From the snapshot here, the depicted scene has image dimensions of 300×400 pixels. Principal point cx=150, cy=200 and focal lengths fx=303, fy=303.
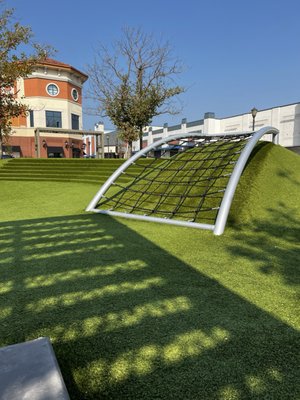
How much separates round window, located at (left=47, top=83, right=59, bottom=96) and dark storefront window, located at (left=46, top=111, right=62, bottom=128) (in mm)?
2456

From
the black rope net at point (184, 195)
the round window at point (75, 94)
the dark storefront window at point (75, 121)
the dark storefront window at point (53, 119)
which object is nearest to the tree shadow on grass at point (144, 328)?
the black rope net at point (184, 195)

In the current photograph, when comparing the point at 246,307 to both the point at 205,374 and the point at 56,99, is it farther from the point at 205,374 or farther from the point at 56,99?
the point at 56,99

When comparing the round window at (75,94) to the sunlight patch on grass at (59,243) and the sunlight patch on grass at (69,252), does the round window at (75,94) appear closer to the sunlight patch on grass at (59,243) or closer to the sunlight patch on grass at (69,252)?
the sunlight patch on grass at (59,243)

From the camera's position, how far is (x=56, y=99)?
134 ft

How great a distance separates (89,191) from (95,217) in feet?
15.0

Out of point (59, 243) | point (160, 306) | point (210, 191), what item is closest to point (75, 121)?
point (210, 191)

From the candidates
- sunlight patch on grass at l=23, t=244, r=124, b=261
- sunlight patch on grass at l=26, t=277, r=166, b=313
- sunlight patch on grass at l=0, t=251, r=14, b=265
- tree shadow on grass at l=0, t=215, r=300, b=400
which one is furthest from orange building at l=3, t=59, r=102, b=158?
sunlight patch on grass at l=26, t=277, r=166, b=313

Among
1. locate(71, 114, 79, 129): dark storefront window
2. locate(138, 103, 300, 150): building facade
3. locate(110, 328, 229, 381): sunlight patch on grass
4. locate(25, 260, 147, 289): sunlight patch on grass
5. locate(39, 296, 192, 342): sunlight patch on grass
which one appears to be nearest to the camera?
locate(110, 328, 229, 381): sunlight patch on grass

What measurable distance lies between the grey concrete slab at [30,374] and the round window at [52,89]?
43136 mm

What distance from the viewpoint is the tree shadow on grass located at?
71.8 inches

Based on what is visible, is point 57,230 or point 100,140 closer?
point 57,230

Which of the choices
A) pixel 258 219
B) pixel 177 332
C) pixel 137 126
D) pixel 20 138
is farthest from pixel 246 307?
pixel 20 138

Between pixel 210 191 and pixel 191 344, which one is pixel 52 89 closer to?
pixel 210 191

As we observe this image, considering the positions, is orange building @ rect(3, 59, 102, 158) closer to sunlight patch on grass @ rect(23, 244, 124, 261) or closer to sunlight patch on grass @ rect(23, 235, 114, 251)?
sunlight patch on grass @ rect(23, 235, 114, 251)
